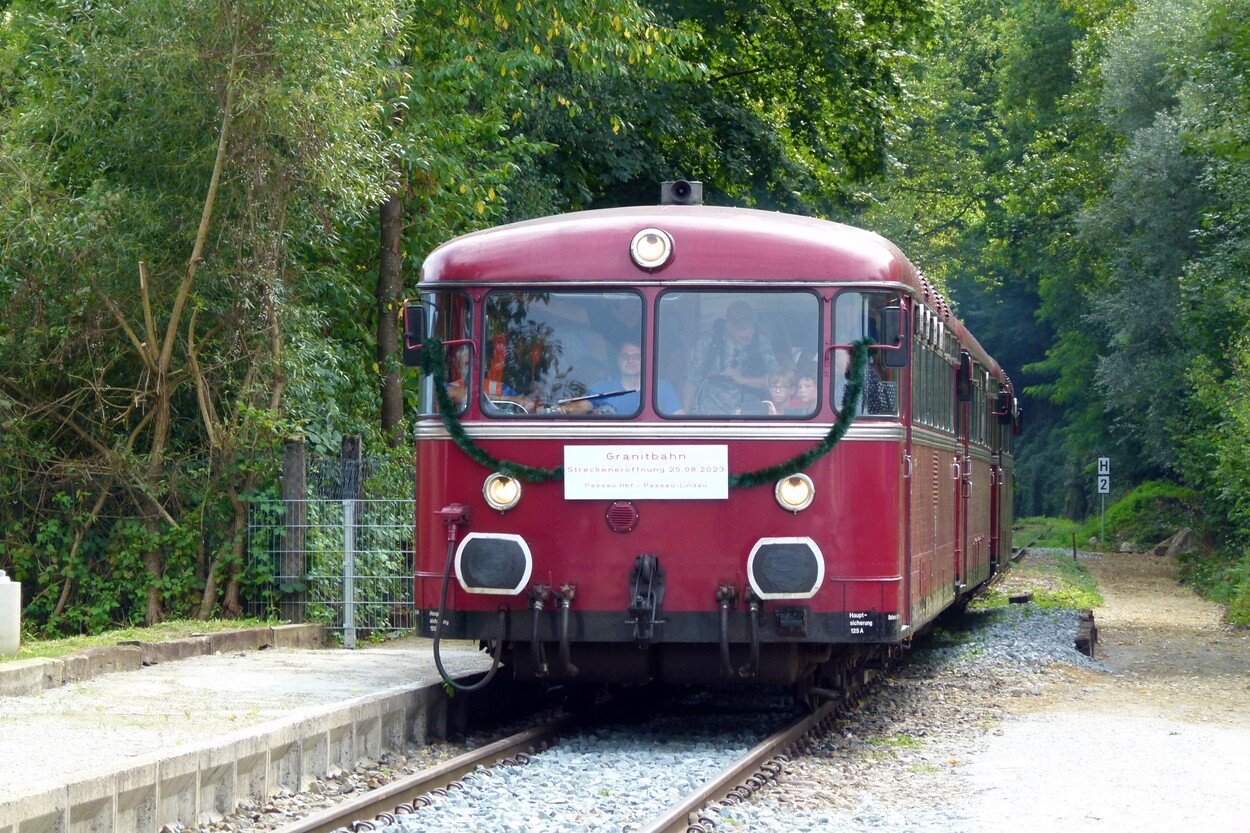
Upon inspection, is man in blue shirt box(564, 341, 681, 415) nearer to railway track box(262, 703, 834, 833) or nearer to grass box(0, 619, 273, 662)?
railway track box(262, 703, 834, 833)

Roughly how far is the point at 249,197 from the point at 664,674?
696 centimetres

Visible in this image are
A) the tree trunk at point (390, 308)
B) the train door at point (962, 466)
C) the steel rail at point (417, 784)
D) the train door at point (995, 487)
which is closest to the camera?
the steel rail at point (417, 784)

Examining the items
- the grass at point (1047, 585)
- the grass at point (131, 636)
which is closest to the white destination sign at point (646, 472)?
the grass at point (131, 636)

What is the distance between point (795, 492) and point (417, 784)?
113 inches

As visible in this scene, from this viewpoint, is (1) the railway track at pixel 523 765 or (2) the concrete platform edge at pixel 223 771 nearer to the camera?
(2) the concrete platform edge at pixel 223 771

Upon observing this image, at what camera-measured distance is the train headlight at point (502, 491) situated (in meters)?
Result: 10.3

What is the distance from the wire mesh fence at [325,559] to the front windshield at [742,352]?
6137 millimetres

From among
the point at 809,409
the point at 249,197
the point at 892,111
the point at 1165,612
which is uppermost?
the point at 892,111

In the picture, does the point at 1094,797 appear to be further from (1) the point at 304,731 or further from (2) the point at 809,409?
(1) the point at 304,731

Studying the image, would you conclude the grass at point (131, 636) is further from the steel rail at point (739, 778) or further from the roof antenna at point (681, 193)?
the roof antenna at point (681, 193)

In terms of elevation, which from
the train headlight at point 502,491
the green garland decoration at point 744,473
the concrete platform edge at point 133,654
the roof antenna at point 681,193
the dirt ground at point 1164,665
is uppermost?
the roof antenna at point 681,193

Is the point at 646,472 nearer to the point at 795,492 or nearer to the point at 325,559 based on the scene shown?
the point at 795,492

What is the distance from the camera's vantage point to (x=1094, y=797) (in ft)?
29.0

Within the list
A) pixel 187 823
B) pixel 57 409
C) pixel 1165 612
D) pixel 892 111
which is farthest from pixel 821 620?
pixel 892 111
